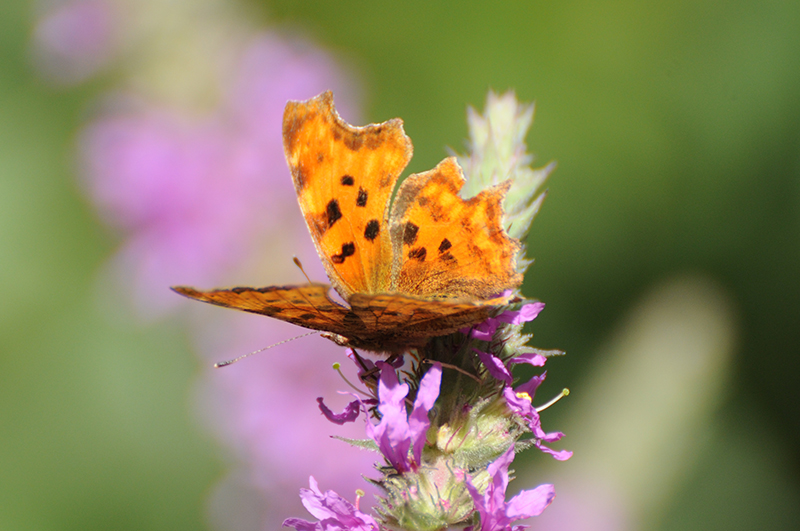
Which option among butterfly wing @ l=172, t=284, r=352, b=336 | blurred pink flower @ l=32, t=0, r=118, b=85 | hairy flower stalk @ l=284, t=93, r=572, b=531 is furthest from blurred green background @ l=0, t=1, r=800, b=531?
hairy flower stalk @ l=284, t=93, r=572, b=531

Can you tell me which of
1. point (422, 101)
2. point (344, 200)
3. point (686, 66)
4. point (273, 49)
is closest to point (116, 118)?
point (273, 49)

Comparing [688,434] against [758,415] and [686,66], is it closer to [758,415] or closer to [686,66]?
[758,415]

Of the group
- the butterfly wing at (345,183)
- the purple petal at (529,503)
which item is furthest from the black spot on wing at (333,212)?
the purple petal at (529,503)

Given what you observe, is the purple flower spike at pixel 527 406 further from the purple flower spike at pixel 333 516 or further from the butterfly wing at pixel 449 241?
the purple flower spike at pixel 333 516

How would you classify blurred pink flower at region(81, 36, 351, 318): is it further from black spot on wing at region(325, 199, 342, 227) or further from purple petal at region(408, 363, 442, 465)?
purple petal at region(408, 363, 442, 465)

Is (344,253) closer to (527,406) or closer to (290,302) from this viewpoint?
(290,302)

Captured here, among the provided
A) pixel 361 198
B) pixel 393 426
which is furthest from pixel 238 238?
pixel 393 426
